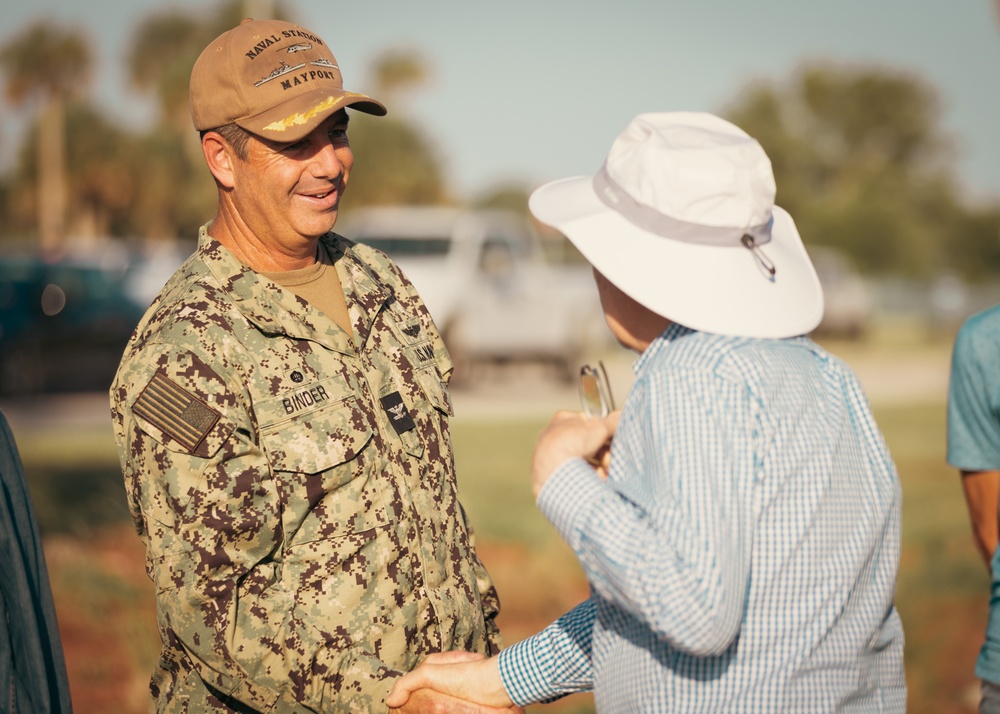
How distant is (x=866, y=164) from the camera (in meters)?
67.8

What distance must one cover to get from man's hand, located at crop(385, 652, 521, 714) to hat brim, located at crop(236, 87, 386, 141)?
4.27 ft

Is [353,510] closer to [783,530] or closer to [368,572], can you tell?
[368,572]

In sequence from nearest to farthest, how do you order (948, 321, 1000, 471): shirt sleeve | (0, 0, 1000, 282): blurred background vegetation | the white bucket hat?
the white bucket hat
(948, 321, 1000, 471): shirt sleeve
(0, 0, 1000, 282): blurred background vegetation

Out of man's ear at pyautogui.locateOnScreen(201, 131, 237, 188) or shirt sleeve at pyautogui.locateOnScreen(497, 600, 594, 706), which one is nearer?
shirt sleeve at pyautogui.locateOnScreen(497, 600, 594, 706)

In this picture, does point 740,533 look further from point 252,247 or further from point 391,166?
point 391,166

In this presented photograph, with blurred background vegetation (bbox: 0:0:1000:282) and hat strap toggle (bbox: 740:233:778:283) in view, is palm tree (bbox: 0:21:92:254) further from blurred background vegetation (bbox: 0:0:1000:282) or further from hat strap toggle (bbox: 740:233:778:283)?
hat strap toggle (bbox: 740:233:778:283)

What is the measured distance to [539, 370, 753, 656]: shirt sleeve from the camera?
5.73ft

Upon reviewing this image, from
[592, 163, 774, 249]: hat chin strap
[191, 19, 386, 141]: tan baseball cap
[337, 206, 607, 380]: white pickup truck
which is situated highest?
[191, 19, 386, 141]: tan baseball cap

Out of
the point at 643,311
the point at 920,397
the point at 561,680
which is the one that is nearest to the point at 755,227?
the point at 643,311

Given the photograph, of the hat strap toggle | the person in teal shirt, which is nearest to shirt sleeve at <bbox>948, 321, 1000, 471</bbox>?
the person in teal shirt

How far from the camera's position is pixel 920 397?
693 inches

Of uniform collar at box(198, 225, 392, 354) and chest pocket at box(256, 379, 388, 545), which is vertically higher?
uniform collar at box(198, 225, 392, 354)

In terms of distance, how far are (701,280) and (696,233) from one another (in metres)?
0.09

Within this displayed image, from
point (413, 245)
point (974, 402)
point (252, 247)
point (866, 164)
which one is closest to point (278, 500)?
point (252, 247)
